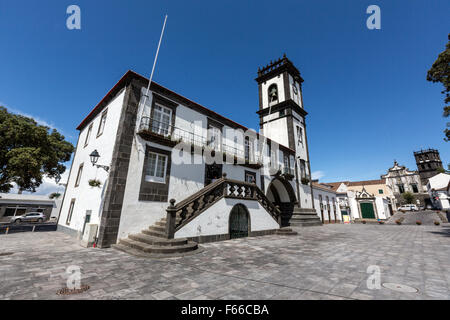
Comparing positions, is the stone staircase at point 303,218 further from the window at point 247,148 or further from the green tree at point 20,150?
the green tree at point 20,150

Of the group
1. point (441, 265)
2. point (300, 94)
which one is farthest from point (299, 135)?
point (441, 265)

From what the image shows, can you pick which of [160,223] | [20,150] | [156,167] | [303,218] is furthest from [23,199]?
[303,218]

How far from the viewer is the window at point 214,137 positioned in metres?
12.9

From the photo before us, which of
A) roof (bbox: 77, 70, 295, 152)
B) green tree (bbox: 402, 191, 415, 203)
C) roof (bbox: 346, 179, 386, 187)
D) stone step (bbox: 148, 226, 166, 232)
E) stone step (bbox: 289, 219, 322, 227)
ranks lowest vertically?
stone step (bbox: 289, 219, 322, 227)

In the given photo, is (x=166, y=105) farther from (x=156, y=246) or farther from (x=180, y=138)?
(x=156, y=246)

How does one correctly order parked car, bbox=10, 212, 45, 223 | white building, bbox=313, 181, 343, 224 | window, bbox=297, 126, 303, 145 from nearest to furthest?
window, bbox=297, 126, 303, 145, parked car, bbox=10, 212, 45, 223, white building, bbox=313, 181, 343, 224

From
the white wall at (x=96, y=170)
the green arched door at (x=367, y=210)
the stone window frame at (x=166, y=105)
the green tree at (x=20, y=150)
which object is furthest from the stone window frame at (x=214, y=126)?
the green arched door at (x=367, y=210)

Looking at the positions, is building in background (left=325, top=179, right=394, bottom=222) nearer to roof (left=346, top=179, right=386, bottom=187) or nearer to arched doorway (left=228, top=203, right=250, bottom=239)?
roof (left=346, top=179, right=386, bottom=187)

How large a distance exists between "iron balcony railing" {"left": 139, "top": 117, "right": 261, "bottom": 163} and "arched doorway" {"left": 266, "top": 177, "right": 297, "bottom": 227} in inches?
237

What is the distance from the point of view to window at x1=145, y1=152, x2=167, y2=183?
934 cm

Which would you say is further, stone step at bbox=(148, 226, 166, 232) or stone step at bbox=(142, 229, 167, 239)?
stone step at bbox=(148, 226, 166, 232)

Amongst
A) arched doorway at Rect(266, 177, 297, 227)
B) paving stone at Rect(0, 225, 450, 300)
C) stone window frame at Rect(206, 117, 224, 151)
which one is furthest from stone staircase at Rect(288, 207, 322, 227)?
paving stone at Rect(0, 225, 450, 300)

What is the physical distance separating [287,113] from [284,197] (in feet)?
31.2

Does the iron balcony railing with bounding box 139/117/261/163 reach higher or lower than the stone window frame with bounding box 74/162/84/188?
higher
